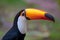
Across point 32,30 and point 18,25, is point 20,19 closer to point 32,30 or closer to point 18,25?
point 18,25

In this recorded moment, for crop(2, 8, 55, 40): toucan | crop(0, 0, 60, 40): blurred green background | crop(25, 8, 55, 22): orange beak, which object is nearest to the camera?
crop(25, 8, 55, 22): orange beak

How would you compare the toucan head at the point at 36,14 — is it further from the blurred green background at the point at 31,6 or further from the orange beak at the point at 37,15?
the blurred green background at the point at 31,6

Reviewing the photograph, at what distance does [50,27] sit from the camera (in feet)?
27.7

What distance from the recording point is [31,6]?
9797 mm

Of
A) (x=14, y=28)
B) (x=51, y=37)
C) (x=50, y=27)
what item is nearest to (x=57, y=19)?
(x=50, y=27)

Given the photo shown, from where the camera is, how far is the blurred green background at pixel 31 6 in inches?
319

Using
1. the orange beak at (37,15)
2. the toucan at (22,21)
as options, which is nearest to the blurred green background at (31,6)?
the toucan at (22,21)

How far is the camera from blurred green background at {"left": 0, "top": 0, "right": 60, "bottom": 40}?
809cm

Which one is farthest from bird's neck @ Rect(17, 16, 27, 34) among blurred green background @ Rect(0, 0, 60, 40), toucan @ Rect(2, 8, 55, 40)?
blurred green background @ Rect(0, 0, 60, 40)

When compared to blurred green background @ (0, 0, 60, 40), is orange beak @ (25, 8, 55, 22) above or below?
above

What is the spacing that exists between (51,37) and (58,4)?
1.99m

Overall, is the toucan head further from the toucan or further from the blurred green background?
the blurred green background

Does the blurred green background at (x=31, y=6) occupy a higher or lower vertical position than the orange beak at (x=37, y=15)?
lower

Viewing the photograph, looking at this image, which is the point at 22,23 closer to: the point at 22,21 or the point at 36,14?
the point at 22,21
